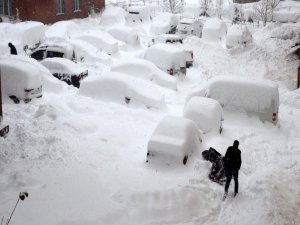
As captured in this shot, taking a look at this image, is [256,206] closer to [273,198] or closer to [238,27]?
[273,198]

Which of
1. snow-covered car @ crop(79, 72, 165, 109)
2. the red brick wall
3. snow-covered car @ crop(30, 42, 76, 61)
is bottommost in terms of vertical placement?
snow-covered car @ crop(79, 72, 165, 109)

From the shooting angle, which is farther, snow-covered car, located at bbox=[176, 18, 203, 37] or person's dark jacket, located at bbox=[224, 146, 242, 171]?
snow-covered car, located at bbox=[176, 18, 203, 37]

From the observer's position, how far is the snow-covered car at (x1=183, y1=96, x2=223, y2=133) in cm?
1281

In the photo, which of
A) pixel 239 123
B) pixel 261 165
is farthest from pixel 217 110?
pixel 261 165

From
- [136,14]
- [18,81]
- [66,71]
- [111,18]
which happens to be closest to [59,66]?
[66,71]

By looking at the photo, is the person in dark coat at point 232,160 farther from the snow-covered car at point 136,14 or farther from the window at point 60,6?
the snow-covered car at point 136,14

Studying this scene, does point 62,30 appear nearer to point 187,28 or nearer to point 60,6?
point 60,6

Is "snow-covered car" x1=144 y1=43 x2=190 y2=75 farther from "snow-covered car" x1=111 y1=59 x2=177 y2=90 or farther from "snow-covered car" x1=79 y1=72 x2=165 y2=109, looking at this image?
"snow-covered car" x1=79 y1=72 x2=165 y2=109

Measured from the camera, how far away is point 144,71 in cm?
1839

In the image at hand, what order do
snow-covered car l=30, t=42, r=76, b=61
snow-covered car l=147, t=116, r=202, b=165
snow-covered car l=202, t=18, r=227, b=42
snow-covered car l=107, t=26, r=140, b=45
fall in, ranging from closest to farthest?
snow-covered car l=147, t=116, r=202, b=165 < snow-covered car l=30, t=42, r=76, b=61 < snow-covered car l=107, t=26, r=140, b=45 < snow-covered car l=202, t=18, r=227, b=42

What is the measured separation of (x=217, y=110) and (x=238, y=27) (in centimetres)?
1823

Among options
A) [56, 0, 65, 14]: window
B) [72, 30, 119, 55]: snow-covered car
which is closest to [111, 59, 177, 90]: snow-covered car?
[72, 30, 119, 55]: snow-covered car

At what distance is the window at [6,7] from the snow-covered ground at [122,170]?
12674 millimetres

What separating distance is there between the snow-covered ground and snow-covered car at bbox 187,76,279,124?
0.33 metres
